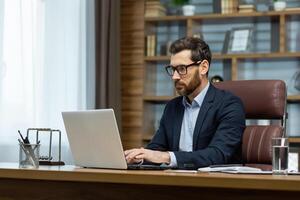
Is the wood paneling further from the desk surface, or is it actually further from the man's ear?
the desk surface

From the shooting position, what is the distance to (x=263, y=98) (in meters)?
2.93

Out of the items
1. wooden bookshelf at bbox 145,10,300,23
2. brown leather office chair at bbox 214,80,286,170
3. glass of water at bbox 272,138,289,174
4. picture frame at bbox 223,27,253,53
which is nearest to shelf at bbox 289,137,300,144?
picture frame at bbox 223,27,253,53

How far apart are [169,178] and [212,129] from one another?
1.19m

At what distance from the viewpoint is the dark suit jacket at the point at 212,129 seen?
2.77 metres

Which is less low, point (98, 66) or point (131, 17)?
point (131, 17)

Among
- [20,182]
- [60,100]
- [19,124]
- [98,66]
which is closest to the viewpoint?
[20,182]

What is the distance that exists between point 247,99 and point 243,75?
79.9 inches

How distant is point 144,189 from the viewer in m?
1.92

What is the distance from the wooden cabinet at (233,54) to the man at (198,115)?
1741mm

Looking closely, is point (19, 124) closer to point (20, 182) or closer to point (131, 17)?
point (131, 17)

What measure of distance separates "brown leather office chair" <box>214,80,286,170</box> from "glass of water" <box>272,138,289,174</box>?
2.59ft

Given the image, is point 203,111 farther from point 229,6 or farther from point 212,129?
point 229,6

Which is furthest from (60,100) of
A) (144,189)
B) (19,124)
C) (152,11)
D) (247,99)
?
(144,189)

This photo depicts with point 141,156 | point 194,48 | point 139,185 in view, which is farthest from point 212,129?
point 139,185
